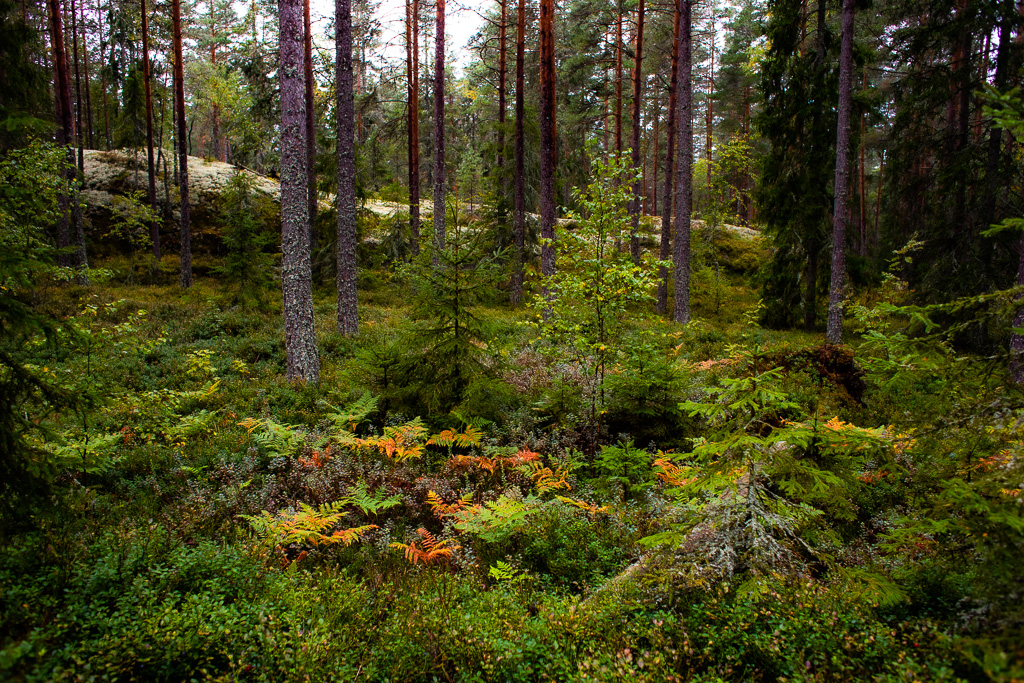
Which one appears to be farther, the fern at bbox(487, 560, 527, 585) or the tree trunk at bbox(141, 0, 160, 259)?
the tree trunk at bbox(141, 0, 160, 259)

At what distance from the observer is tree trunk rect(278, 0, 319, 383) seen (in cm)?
920

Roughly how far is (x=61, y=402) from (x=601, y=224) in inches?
229

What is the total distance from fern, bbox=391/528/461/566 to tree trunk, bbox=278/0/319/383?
590 centimetres

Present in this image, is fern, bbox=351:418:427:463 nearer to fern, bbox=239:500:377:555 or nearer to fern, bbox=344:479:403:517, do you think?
fern, bbox=344:479:403:517

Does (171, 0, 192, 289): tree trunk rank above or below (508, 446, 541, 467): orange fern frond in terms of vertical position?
above

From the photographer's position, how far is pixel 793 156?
17219mm

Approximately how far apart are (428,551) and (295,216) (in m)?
7.45

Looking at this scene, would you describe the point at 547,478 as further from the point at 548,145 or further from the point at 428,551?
the point at 548,145

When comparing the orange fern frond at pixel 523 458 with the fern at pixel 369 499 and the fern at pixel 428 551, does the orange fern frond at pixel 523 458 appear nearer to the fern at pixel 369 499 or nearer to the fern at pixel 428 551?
the fern at pixel 369 499

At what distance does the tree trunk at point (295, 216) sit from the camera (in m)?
9.20

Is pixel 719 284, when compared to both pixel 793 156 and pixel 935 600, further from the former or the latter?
pixel 935 600

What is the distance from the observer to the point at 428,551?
4.50 meters

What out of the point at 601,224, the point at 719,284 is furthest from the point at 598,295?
the point at 719,284

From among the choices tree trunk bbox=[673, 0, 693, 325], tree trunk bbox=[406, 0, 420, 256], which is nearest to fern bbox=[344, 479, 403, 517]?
tree trunk bbox=[673, 0, 693, 325]
